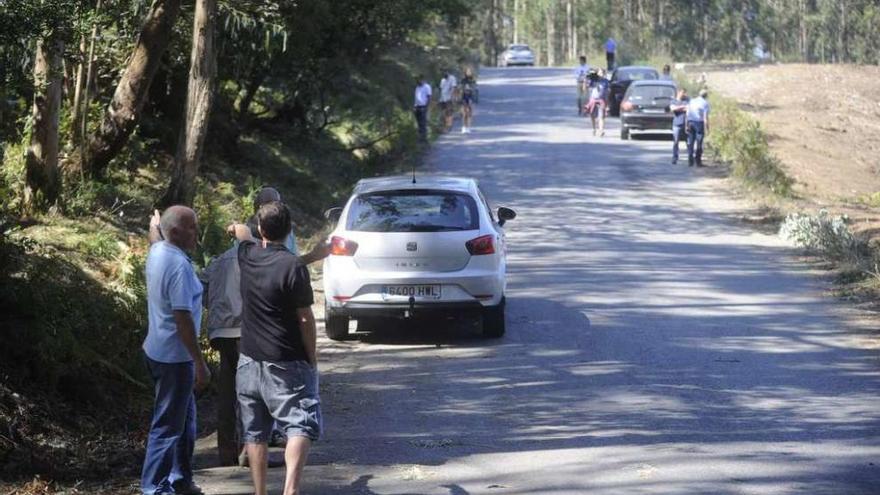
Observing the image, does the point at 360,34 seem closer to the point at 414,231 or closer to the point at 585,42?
the point at 414,231

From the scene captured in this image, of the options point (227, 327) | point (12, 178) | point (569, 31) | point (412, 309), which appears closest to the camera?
point (227, 327)

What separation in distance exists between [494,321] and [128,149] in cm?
949

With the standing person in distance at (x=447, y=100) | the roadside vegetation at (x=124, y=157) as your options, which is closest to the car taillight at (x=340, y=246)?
the roadside vegetation at (x=124, y=157)

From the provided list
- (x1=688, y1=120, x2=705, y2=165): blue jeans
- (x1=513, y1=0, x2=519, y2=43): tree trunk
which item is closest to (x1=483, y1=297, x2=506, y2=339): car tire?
(x1=688, y1=120, x2=705, y2=165): blue jeans

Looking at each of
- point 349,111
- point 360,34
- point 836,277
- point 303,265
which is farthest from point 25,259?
point 349,111

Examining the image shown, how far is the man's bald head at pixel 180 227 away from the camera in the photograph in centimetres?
724

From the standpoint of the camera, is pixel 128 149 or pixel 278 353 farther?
pixel 128 149

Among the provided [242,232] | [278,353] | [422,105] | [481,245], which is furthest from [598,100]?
[278,353]

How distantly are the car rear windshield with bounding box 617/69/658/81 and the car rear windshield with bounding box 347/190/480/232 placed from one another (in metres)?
31.5

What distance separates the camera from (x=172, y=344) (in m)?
7.25

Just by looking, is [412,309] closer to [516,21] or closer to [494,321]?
[494,321]

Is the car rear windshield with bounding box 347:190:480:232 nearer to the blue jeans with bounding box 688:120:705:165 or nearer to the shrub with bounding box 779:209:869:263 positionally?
the shrub with bounding box 779:209:869:263

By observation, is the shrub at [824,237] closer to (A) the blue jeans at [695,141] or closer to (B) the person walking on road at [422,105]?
(A) the blue jeans at [695,141]

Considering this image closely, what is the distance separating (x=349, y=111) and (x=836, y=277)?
19.5 meters
